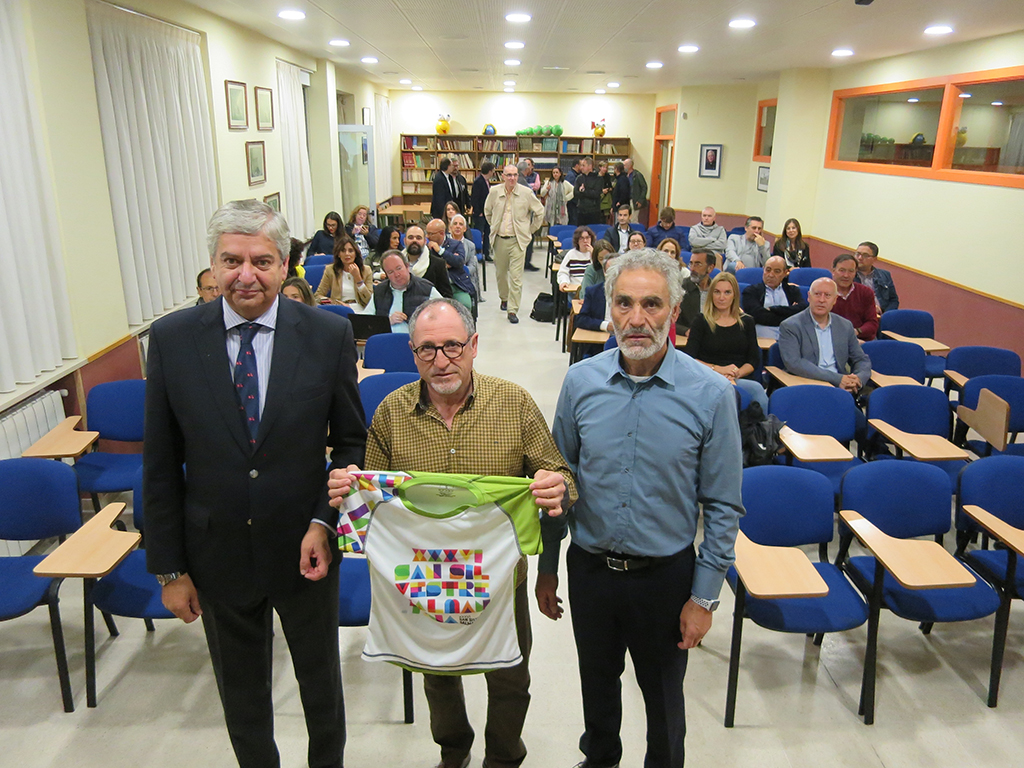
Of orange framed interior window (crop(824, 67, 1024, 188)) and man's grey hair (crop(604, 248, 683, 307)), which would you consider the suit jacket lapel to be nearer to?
man's grey hair (crop(604, 248, 683, 307))

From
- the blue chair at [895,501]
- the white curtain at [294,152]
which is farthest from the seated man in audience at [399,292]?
the white curtain at [294,152]

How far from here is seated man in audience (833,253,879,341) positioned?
229 inches

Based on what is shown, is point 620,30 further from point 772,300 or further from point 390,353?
point 390,353

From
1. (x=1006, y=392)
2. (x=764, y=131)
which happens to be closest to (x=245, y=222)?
(x=1006, y=392)

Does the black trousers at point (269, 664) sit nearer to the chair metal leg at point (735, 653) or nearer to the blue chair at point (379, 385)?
the chair metal leg at point (735, 653)

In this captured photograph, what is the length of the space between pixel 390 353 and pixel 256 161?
436 centimetres

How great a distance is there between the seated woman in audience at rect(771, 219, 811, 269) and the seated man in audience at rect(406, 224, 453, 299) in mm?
3933

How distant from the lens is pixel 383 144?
1593 cm

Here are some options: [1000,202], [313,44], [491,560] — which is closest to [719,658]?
[491,560]

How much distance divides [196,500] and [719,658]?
7.85 feet

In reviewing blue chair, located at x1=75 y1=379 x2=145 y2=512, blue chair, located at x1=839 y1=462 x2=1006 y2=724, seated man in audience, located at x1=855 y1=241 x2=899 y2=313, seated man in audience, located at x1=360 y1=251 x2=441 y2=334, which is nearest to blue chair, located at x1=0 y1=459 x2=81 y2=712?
blue chair, located at x1=75 y1=379 x2=145 y2=512

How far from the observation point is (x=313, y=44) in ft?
29.7

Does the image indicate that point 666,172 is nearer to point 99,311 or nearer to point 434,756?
point 99,311

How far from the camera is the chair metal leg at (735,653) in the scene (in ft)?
9.23
